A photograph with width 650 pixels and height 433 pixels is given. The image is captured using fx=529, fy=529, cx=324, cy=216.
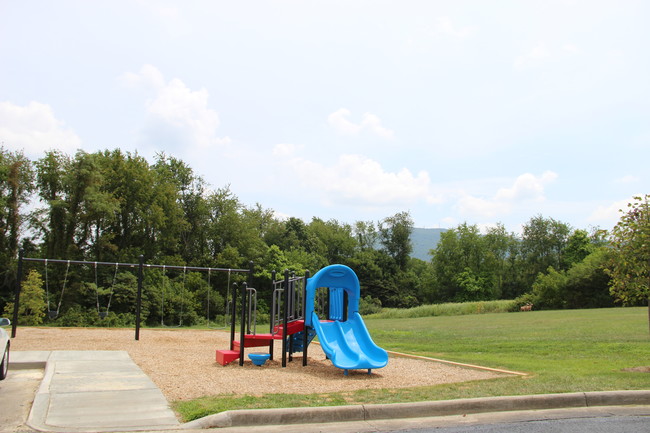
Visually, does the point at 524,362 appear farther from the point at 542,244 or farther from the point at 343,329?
the point at 542,244

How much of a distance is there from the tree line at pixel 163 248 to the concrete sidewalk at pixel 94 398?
9.20 m

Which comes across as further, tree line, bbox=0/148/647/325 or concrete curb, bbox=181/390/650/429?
tree line, bbox=0/148/647/325

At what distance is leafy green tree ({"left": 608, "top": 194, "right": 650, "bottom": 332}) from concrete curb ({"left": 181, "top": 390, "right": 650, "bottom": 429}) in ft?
11.1

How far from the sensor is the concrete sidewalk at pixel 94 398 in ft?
19.4

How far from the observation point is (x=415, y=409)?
6766mm

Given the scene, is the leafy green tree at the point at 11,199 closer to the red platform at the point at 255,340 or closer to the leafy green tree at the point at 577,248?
the red platform at the point at 255,340

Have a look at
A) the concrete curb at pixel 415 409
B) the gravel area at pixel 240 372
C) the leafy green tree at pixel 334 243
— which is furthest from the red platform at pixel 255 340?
the leafy green tree at pixel 334 243

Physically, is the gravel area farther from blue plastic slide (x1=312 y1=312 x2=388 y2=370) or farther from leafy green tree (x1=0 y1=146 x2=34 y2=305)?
leafy green tree (x1=0 y1=146 x2=34 y2=305)

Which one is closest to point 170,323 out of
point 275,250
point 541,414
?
point 275,250

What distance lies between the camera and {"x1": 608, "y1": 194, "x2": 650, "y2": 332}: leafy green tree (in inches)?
403

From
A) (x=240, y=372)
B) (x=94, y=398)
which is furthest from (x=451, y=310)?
(x=94, y=398)

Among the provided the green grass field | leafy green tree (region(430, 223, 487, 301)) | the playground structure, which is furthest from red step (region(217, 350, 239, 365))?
leafy green tree (region(430, 223, 487, 301))

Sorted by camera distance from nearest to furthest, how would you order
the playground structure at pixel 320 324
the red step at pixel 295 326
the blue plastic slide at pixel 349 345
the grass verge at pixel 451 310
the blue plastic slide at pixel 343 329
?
1. the blue plastic slide at pixel 349 345
2. the blue plastic slide at pixel 343 329
3. the playground structure at pixel 320 324
4. the red step at pixel 295 326
5. the grass verge at pixel 451 310

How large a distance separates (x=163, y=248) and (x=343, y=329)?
40.5m
